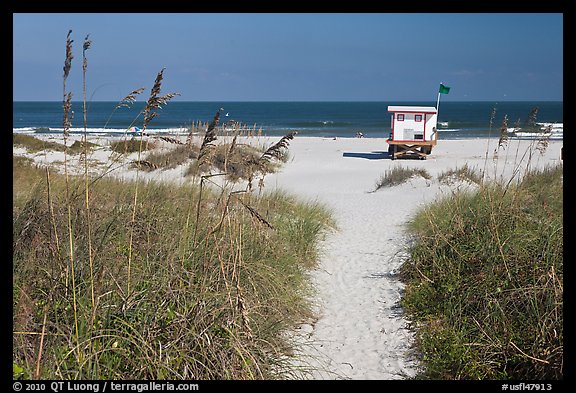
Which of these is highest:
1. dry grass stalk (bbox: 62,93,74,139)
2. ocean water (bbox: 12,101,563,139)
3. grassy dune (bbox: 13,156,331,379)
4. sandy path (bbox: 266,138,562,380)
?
ocean water (bbox: 12,101,563,139)

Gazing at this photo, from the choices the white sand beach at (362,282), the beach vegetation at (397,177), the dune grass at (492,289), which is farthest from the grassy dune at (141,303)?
the beach vegetation at (397,177)

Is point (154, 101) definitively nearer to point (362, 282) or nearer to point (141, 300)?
point (141, 300)

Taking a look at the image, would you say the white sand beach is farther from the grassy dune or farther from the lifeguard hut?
the lifeguard hut

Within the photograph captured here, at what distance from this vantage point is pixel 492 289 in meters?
5.30

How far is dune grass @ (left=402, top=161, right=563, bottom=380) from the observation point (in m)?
4.52

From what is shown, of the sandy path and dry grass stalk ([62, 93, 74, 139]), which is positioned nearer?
dry grass stalk ([62, 93, 74, 139])

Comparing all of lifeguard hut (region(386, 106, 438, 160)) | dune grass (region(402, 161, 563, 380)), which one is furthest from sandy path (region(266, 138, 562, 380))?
lifeguard hut (region(386, 106, 438, 160))

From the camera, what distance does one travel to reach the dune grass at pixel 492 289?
4516 mm
